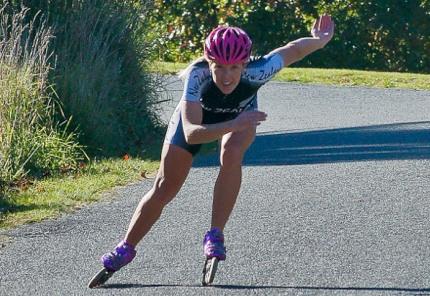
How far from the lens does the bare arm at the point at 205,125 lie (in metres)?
6.13

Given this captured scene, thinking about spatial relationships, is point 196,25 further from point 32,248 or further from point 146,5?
point 32,248

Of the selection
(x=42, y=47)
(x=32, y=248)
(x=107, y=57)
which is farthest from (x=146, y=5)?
(x=32, y=248)

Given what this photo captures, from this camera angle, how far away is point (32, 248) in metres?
8.09

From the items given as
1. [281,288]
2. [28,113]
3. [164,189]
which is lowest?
[28,113]

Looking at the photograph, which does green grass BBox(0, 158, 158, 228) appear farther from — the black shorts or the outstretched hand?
the outstretched hand

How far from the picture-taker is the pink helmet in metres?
6.47

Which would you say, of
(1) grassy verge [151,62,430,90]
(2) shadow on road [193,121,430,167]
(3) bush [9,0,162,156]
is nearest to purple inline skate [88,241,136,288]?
(2) shadow on road [193,121,430,167]

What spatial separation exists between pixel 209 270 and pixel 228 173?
55 centimetres

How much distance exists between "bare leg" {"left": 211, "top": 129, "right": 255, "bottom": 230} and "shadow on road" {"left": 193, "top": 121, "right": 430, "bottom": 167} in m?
4.85

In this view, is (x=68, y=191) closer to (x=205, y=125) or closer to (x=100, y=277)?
(x=100, y=277)

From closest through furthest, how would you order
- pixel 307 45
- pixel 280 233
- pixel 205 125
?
pixel 205 125, pixel 307 45, pixel 280 233

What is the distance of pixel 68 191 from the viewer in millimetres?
10305

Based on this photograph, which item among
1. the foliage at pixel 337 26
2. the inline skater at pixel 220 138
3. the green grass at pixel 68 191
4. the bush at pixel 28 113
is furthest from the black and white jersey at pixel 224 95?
the foliage at pixel 337 26

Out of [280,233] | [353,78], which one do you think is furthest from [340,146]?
[353,78]
